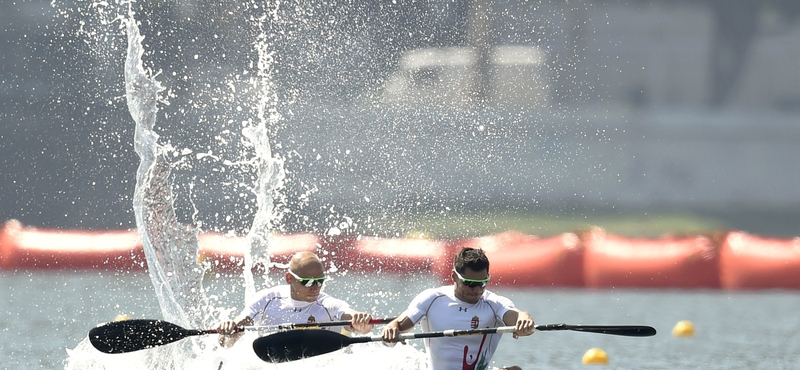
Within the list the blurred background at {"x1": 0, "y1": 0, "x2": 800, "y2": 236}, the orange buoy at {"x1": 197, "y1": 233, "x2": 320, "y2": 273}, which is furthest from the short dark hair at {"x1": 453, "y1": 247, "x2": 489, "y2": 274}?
the blurred background at {"x1": 0, "y1": 0, "x2": 800, "y2": 236}

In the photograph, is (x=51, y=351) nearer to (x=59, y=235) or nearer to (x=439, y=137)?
(x=59, y=235)

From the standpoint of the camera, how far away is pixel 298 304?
10.5 meters

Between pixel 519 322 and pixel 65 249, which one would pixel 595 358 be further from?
pixel 65 249

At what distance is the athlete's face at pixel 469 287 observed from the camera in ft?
29.8

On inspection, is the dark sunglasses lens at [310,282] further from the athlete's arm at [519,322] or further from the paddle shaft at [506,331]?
the athlete's arm at [519,322]

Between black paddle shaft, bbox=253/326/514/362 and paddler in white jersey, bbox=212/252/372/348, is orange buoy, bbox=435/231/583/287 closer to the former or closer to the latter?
paddler in white jersey, bbox=212/252/372/348

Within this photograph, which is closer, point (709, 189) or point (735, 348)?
point (735, 348)

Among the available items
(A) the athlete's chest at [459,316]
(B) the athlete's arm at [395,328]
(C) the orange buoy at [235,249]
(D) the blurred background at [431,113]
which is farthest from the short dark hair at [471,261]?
(D) the blurred background at [431,113]

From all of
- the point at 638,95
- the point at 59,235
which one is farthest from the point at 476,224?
the point at 59,235

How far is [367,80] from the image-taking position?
3697cm

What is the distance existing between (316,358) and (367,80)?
88.6 ft

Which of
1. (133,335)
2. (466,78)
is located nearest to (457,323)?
(133,335)

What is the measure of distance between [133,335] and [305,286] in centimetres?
145

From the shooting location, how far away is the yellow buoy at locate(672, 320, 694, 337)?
53.0 ft
